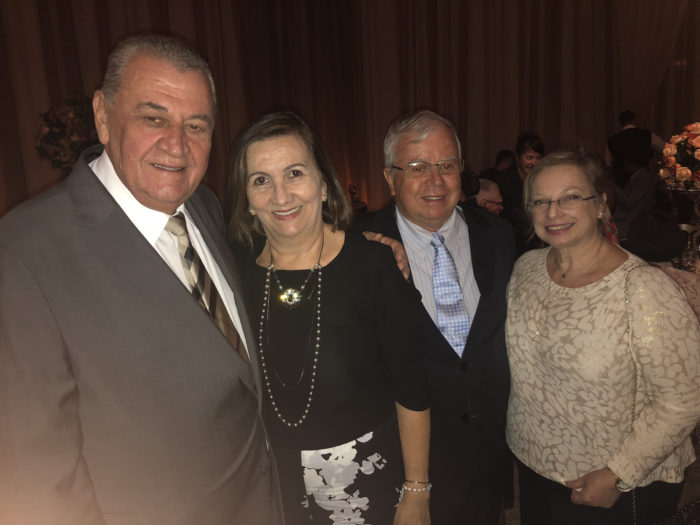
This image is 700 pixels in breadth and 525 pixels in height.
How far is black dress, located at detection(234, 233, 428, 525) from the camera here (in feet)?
5.22

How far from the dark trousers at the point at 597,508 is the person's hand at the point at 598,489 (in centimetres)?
8

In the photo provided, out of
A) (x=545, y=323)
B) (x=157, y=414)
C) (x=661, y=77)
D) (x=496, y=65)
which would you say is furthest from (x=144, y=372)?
(x=661, y=77)

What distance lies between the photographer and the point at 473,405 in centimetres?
193

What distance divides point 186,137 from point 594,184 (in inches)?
56.9

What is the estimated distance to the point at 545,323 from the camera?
176 cm

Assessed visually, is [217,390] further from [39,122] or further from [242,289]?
[39,122]

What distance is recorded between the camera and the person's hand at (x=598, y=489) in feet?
5.51

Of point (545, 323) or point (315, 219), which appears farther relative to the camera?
point (545, 323)

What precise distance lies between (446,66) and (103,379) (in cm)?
831

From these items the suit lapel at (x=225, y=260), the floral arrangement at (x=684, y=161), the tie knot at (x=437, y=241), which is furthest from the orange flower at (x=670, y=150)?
the suit lapel at (x=225, y=260)

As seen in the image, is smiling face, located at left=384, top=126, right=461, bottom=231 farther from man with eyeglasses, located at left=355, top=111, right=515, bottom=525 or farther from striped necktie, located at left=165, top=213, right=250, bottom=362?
striped necktie, located at left=165, top=213, right=250, bottom=362

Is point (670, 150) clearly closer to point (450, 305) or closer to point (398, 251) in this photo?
point (450, 305)

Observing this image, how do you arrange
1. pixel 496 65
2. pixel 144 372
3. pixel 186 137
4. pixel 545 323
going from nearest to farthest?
pixel 144 372, pixel 186 137, pixel 545 323, pixel 496 65

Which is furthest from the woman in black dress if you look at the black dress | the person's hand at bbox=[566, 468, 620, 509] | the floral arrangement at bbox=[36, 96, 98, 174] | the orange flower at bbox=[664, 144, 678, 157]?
the orange flower at bbox=[664, 144, 678, 157]
